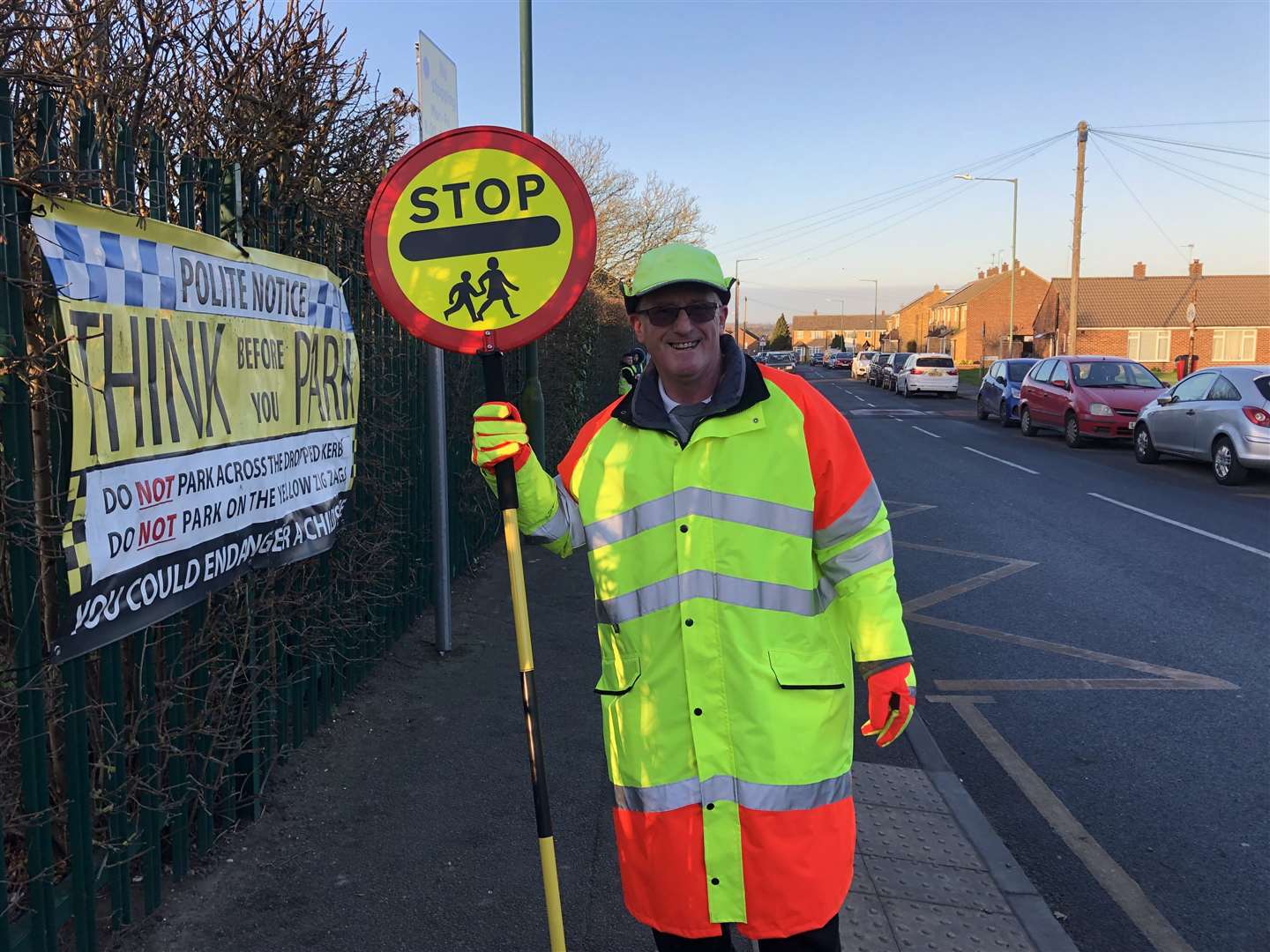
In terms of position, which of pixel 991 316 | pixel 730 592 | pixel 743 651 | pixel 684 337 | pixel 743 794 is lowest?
pixel 743 794

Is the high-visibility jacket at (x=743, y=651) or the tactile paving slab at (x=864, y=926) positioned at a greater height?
the high-visibility jacket at (x=743, y=651)

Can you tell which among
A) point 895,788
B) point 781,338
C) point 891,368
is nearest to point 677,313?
point 895,788

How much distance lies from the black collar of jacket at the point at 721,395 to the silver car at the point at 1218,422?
12.8 metres

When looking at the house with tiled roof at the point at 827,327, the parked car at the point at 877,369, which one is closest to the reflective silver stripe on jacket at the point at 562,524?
the parked car at the point at 877,369

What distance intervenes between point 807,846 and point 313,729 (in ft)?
9.99

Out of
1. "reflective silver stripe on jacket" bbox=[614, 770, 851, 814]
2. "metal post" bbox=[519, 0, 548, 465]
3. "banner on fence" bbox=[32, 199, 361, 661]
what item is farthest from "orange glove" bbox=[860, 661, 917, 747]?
"metal post" bbox=[519, 0, 548, 465]

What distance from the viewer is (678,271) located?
2236 mm

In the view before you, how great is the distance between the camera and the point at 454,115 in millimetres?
5492

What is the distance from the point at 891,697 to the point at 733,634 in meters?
0.40

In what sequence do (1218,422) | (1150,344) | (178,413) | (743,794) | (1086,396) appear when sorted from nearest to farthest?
(743,794), (178,413), (1218,422), (1086,396), (1150,344)

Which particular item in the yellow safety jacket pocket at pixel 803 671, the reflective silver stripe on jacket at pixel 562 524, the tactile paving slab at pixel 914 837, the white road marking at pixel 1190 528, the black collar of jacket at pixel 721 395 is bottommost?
the tactile paving slab at pixel 914 837

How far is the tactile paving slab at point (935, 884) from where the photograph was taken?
3.27 metres

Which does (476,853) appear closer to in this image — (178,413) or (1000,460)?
(178,413)

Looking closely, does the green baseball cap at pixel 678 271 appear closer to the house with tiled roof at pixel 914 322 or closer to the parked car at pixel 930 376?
the parked car at pixel 930 376
